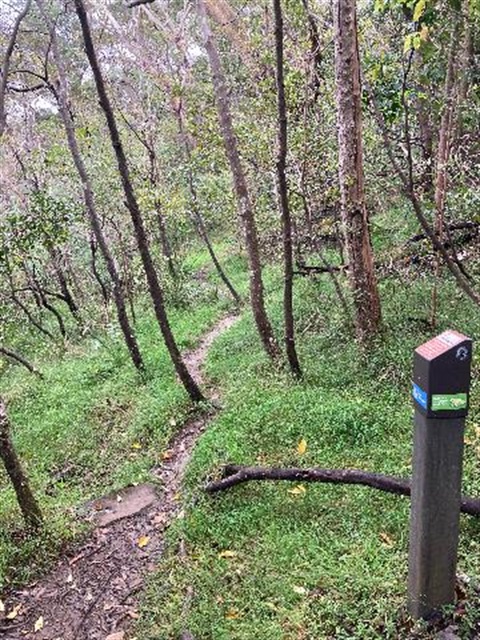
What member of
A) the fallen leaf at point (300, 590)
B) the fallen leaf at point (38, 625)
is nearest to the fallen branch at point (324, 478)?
the fallen leaf at point (300, 590)

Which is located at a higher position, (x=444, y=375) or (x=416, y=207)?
(x=416, y=207)

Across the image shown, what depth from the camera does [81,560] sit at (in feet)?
18.9

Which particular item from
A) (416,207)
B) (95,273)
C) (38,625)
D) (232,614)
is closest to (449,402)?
(416,207)

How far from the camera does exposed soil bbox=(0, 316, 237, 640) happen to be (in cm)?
490

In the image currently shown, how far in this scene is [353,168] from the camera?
7.93 meters

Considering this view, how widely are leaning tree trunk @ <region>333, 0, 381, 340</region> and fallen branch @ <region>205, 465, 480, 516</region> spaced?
3.49 metres

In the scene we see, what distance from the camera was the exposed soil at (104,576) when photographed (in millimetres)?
4898

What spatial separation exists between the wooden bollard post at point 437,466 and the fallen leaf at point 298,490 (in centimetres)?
187

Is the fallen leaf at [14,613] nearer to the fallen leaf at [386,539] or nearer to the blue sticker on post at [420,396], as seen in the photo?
the fallen leaf at [386,539]

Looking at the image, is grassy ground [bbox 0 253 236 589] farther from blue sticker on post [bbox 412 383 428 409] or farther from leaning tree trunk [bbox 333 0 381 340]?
blue sticker on post [bbox 412 383 428 409]

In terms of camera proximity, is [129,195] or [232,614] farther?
[129,195]

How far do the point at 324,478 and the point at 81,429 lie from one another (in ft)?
16.9

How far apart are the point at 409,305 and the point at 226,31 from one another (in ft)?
42.3

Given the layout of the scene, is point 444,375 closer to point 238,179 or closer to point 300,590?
point 300,590
